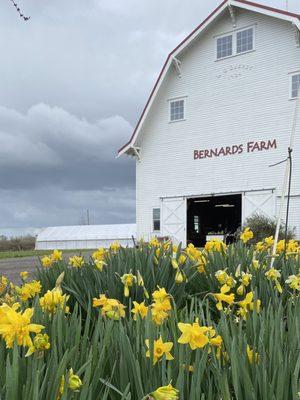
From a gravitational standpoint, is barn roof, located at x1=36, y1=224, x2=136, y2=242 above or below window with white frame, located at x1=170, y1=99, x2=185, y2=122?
below

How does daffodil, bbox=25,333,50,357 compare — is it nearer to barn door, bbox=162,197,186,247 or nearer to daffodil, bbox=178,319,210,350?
daffodil, bbox=178,319,210,350

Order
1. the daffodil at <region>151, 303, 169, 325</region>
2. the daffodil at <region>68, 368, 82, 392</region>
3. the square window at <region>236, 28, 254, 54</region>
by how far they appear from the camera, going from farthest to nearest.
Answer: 1. the square window at <region>236, 28, 254, 54</region>
2. the daffodil at <region>151, 303, 169, 325</region>
3. the daffodil at <region>68, 368, 82, 392</region>

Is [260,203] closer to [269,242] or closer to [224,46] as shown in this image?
[224,46]

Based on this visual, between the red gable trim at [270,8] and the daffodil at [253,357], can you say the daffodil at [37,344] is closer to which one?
the daffodil at [253,357]

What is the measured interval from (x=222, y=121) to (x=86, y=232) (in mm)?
16106

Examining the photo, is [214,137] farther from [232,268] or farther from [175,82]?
[232,268]

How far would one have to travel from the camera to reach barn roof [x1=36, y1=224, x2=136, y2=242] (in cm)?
3212

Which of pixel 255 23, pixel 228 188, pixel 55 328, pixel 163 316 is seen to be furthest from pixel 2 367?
pixel 255 23

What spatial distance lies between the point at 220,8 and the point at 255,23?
1565 millimetres

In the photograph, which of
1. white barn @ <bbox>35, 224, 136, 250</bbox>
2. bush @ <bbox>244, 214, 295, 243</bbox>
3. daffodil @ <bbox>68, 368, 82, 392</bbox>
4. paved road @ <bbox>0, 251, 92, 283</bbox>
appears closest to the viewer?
daffodil @ <bbox>68, 368, 82, 392</bbox>

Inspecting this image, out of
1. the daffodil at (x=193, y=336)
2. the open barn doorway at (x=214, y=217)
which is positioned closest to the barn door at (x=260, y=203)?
the open barn doorway at (x=214, y=217)

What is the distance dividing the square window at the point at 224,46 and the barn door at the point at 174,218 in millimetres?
→ 6397

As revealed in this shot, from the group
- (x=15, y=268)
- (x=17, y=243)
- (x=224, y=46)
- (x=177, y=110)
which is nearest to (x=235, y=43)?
(x=224, y=46)

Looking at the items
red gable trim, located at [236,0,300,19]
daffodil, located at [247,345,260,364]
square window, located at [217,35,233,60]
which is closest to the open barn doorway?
square window, located at [217,35,233,60]
